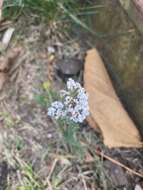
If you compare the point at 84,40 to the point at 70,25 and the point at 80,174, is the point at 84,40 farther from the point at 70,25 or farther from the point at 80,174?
the point at 80,174

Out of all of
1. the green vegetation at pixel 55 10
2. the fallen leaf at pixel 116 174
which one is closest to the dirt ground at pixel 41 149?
the fallen leaf at pixel 116 174

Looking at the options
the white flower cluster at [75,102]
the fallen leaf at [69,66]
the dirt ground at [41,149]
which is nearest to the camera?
the white flower cluster at [75,102]

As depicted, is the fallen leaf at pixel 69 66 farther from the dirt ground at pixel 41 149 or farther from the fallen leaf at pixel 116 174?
the fallen leaf at pixel 116 174

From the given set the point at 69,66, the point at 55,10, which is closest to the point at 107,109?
the point at 69,66

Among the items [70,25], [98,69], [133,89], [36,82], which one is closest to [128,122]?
[133,89]

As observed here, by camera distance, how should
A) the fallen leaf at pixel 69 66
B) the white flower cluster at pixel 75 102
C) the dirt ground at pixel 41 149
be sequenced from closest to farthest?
the white flower cluster at pixel 75 102 → the dirt ground at pixel 41 149 → the fallen leaf at pixel 69 66

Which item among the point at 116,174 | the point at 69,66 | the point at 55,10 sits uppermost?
the point at 55,10

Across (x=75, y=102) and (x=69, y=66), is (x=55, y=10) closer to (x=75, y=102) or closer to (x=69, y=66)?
(x=69, y=66)
